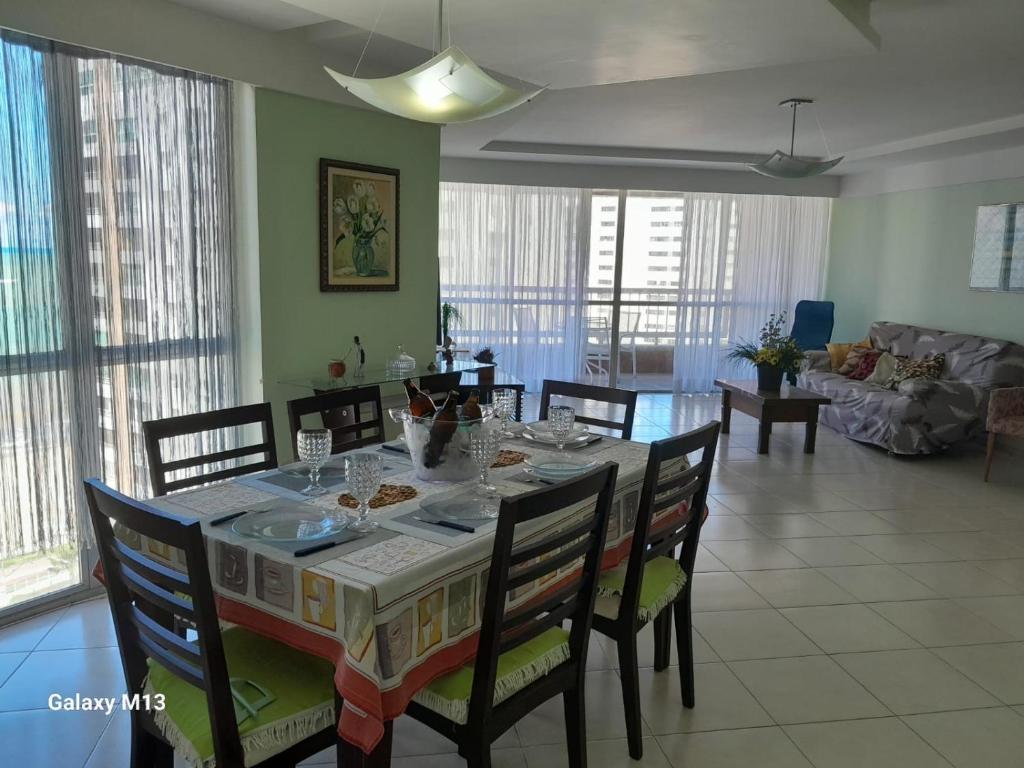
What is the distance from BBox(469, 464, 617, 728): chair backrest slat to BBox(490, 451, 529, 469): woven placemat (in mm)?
512

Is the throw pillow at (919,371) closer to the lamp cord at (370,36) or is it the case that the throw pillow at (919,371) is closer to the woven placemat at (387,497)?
the lamp cord at (370,36)

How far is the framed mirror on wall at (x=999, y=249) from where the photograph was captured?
19.5 ft

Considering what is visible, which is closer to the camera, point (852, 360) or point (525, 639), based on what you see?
point (525, 639)

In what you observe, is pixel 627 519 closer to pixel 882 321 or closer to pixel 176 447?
pixel 176 447

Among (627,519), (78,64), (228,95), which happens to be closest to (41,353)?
(78,64)

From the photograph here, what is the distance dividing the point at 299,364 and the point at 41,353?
122 centimetres

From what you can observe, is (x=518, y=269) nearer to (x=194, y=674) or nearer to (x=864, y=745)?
(x=864, y=745)

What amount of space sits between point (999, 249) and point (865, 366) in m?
1.35

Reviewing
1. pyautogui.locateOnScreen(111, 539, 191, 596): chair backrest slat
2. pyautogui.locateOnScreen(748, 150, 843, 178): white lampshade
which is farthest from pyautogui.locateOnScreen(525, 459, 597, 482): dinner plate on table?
pyautogui.locateOnScreen(748, 150, 843, 178): white lampshade

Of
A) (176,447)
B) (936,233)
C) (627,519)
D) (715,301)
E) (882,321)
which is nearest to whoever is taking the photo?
(627,519)

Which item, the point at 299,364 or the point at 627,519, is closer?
the point at 627,519

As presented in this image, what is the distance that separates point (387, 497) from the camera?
2.11 m

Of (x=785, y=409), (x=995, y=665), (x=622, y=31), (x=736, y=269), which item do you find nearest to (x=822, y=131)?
(x=785, y=409)

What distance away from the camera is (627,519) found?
92.9 inches
